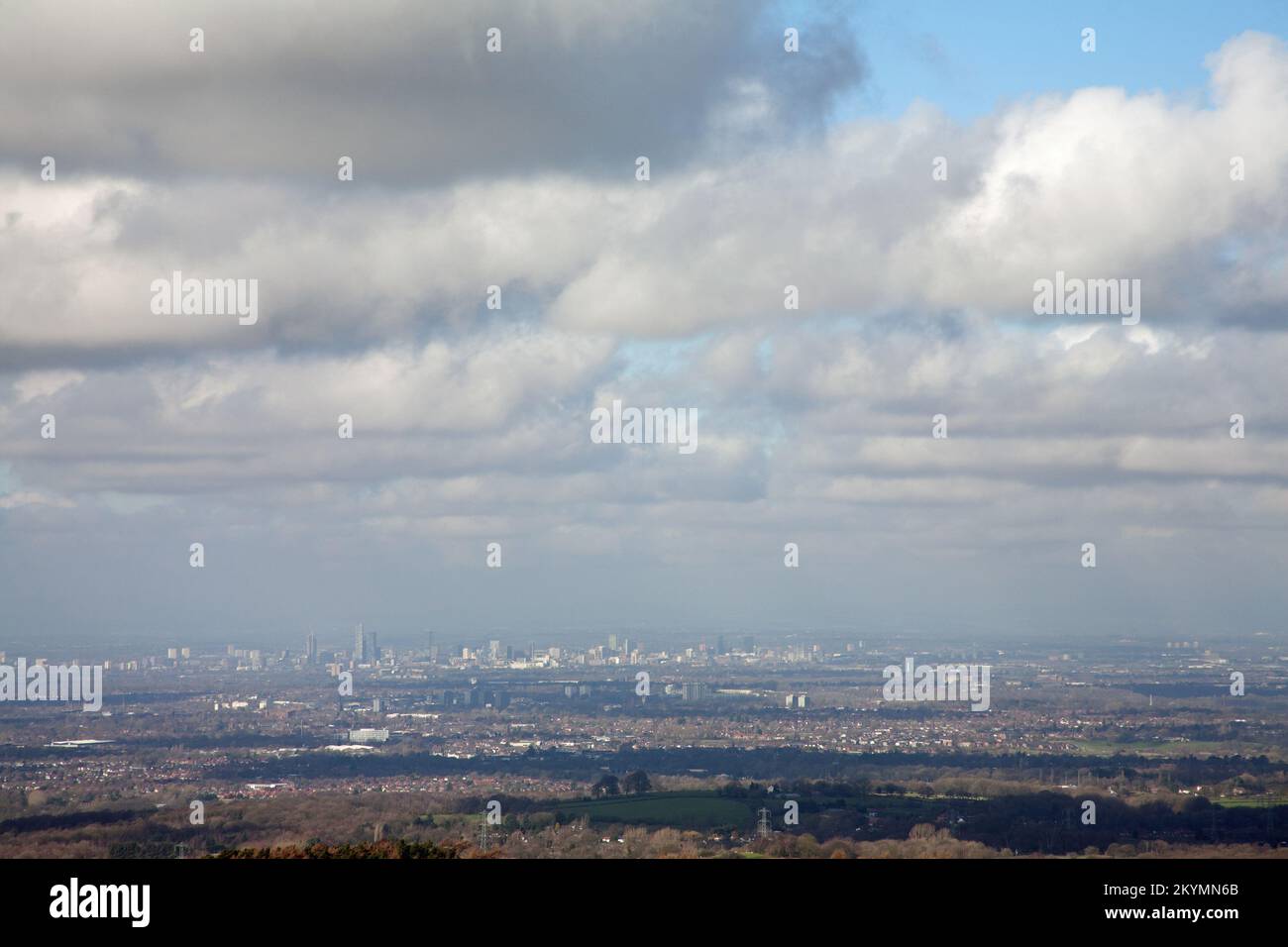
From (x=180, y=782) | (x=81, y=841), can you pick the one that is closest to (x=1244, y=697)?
(x=180, y=782)
